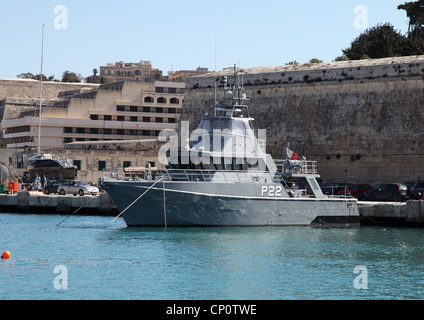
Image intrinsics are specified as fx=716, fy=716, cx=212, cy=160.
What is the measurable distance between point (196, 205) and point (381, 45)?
112 feet

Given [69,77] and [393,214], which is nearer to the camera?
[393,214]

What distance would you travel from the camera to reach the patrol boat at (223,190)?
84.8 ft

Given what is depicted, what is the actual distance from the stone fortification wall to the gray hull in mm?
13211

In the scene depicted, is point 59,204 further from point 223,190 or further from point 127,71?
point 127,71

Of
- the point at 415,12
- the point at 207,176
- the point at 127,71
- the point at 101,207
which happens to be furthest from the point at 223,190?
the point at 127,71

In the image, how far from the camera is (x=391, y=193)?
33.4 metres

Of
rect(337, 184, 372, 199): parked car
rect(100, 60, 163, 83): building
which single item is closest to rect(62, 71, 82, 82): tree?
rect(100, 60, 163, 83): building

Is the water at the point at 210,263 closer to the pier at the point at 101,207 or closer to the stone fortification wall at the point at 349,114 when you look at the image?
the pier at the point at 101,207

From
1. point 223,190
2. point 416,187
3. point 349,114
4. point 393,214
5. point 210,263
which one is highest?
point 349,114

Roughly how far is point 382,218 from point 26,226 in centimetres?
1480

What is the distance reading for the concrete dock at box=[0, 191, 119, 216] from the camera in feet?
113
